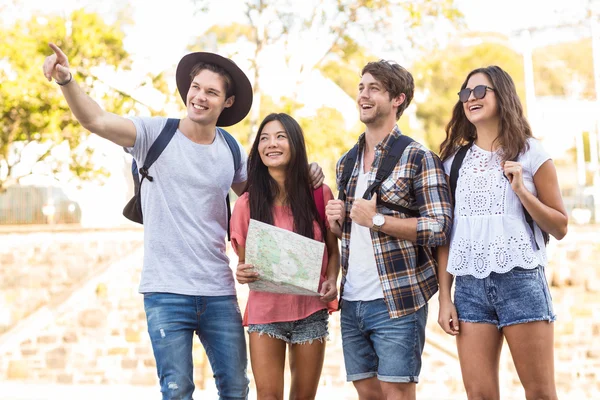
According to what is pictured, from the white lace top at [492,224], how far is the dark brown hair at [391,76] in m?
0.53

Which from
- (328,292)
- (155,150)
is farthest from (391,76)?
(155,150)

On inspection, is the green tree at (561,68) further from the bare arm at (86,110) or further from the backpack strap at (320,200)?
the bare arm at (86,110)

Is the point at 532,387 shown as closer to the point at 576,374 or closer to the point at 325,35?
the point at 325,35

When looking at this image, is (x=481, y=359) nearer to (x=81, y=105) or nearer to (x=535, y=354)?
(x=535, y=354)

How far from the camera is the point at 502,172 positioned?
3588mm

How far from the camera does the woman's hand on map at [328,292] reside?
3.78 meters

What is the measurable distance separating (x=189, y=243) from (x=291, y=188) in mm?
554

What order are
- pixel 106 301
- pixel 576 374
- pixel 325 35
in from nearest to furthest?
pixel 325 35
pixel 576 374
pixel 106 301

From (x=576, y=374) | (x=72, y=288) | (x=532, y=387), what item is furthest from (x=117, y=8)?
(x=532, y=387)

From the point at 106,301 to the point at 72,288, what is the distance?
3.13ft

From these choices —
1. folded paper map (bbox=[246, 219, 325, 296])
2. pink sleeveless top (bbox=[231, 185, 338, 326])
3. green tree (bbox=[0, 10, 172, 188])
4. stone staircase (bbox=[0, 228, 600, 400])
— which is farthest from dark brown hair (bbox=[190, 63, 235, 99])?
green tree (bbox=[0, 10, 172, 188])

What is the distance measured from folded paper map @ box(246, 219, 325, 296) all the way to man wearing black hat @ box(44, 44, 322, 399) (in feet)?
0.83

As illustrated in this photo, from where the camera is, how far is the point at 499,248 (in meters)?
3.50

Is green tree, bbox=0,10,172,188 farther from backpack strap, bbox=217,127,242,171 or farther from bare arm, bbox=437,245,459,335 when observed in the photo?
bare arm, bbox=437,245,459,335
